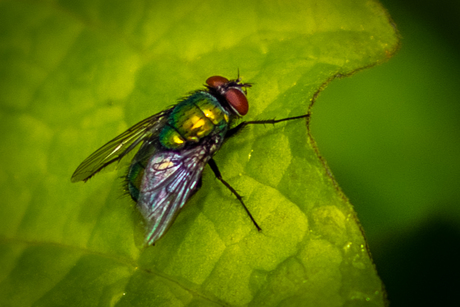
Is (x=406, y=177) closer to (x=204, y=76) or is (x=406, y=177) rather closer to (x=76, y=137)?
(x=204, y=76)

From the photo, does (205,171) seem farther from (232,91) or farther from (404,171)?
(404,171)

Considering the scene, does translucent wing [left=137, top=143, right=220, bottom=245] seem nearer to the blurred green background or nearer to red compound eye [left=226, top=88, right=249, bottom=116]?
red compound eye [left=226, top=88, right=249, bottom=116]

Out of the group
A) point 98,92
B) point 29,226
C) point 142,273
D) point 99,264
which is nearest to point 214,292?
point 142,273

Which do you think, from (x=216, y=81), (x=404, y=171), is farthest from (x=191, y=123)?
(x=404, y=171)

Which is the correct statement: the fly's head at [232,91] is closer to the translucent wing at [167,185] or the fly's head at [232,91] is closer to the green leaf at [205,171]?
the green leaf at [205,171]

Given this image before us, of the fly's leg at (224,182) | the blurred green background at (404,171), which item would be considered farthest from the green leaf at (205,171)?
the blurred green background at (404,171)
